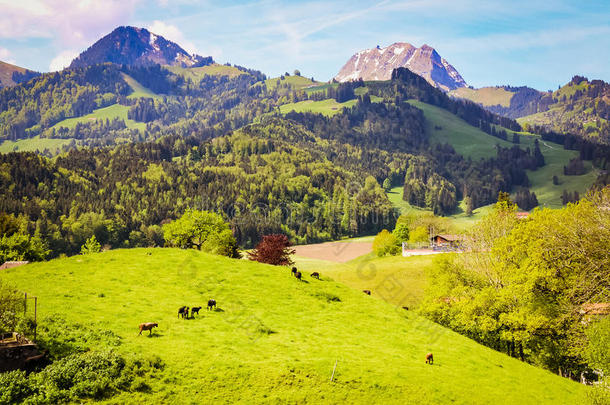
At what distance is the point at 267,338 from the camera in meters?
34.0

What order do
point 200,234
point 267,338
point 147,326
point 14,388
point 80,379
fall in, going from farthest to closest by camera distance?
point 200,234
point 267,338
point 147,326
point 80,379
point 14,388

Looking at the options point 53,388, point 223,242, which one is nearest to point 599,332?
point 53,388

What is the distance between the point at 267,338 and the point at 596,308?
125 ft

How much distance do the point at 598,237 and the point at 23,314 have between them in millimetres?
53354

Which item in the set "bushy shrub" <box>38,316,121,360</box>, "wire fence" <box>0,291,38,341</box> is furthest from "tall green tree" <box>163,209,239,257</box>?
"wire fence" <box>0,291,38,341</box>

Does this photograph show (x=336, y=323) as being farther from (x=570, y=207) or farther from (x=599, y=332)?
(x=570, y=207)

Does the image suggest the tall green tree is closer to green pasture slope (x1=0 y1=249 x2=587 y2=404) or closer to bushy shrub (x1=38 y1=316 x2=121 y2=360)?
green pasture slope (x1=0 y1=249 x2=587 y2=404)

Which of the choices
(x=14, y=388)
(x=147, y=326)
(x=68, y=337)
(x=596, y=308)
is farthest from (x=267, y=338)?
(x=596, y=308)

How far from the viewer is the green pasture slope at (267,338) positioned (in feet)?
88.1

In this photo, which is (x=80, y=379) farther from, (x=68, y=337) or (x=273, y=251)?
(x=273, y=251)

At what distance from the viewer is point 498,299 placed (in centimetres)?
5228

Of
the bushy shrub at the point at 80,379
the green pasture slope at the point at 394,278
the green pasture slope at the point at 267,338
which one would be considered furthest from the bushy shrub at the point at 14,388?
the green pasture slope at the point at 394,278

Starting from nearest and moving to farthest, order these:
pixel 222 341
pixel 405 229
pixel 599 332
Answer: pixel 222 341 < pixel 599 332 < pixel 405 229

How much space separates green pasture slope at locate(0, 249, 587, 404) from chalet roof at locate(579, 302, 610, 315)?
927 cm
